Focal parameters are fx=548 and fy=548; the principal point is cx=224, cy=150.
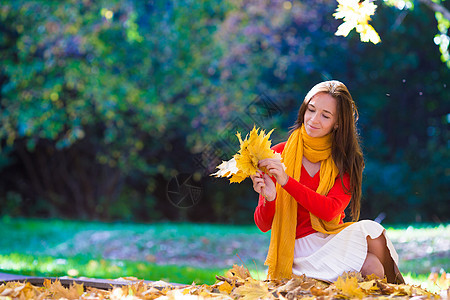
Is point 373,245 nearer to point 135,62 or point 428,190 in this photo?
point 135,62

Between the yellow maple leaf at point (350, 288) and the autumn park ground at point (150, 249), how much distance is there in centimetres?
220

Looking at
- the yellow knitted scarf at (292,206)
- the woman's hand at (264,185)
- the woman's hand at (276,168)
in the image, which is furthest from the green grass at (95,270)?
the woman's hand at (276,168)

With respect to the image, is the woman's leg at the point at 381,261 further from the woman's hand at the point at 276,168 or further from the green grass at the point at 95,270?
the green grass at the point at 95,270

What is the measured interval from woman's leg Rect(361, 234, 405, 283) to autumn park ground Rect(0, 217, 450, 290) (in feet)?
6.26

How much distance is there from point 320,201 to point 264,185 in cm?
28

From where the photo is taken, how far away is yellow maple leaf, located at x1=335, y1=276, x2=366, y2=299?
2.26m

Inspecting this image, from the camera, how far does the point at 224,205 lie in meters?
11.8

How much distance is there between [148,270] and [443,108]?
28.0ft

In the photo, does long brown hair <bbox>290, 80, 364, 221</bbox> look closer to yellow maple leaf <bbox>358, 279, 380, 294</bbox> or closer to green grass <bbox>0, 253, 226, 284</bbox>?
yellow maple leaf <bbox>358, 279, 380, 294</bbox>

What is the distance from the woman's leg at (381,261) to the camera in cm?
256

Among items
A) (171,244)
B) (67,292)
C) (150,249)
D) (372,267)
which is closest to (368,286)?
(372,267)

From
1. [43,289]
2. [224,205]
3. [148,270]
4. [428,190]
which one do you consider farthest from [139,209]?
[43,289]

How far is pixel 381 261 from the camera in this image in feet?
8.64

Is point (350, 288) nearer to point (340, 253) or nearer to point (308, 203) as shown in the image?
point (340, 253)
